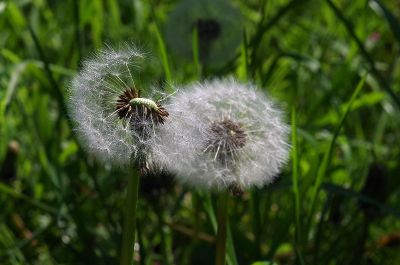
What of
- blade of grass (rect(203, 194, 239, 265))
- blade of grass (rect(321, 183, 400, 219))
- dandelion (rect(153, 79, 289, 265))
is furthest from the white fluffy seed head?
blade of grass (rect(321, 183, 400, 219))

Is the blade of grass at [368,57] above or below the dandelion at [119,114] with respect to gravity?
above

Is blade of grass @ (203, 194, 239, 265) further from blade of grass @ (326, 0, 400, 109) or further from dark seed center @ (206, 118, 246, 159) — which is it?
blade of grass @ (326, 0, 400, 109)

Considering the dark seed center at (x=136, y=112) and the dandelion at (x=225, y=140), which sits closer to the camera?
the dark seed center at (x=136, y=112)

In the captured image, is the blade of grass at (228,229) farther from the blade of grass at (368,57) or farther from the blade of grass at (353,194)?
the blade of grass at (368,57)

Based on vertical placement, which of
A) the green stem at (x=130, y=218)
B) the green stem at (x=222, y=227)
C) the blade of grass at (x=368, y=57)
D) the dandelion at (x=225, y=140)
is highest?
the blade of grass at (x=368, y=57)

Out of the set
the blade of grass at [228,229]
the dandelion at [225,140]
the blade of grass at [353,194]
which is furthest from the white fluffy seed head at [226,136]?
the blade of grass at [353,194]

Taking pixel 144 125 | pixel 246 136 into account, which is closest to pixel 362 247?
pixel 246 136
